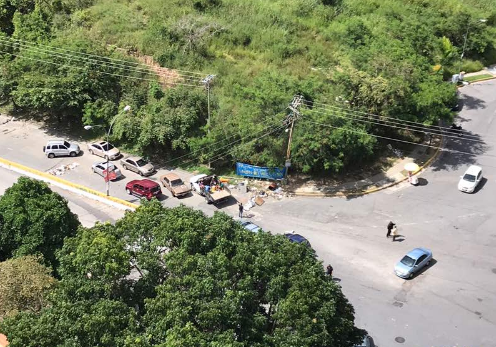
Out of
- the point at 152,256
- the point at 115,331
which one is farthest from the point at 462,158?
the point at 115,331

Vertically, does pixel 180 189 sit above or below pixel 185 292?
below

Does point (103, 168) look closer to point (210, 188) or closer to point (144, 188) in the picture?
point (144, 188)

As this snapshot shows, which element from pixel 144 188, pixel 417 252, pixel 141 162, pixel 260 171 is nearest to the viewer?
pixel 417 252

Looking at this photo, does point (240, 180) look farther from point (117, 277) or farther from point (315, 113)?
point (117, 277)

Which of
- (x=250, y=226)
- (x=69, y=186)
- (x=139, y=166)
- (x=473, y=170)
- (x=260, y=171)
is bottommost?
(x=69, y=186)

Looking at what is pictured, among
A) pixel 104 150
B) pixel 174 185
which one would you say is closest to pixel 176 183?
pixel 174 185

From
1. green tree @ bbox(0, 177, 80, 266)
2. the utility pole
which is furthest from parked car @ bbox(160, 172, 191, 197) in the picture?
green tree @ bbox(0, 177, 80, 266)

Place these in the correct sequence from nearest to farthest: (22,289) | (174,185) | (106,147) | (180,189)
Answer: (22,289) < (180,189) < (174,185) < (106,147)

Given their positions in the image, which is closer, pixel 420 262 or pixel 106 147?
pixel 420 262

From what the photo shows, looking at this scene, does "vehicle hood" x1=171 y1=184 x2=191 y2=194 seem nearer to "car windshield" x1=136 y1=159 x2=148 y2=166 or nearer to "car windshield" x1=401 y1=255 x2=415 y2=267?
"car windshield" x1=136 y1=159 x2=148 y2=166
